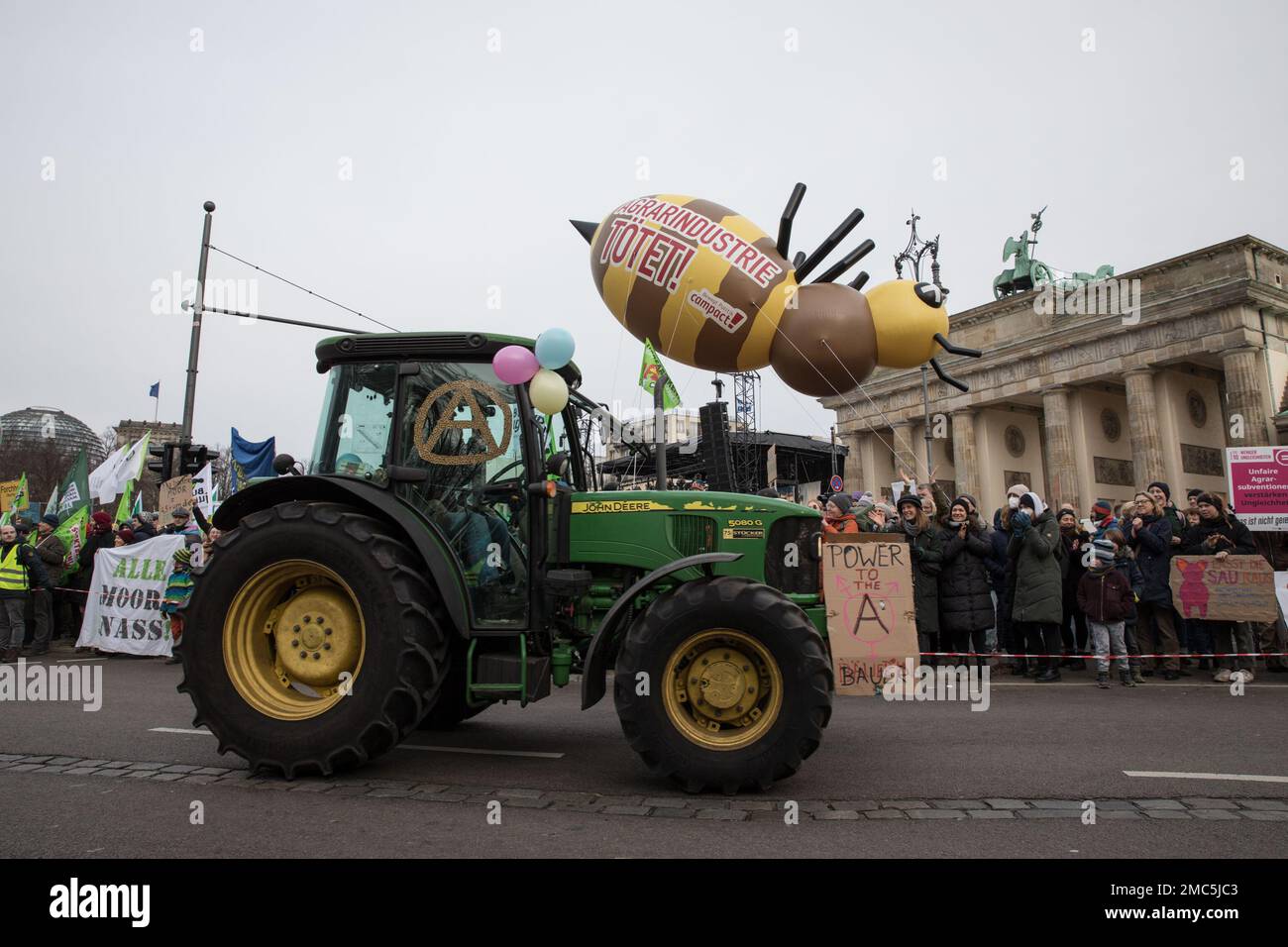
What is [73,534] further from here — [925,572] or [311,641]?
[925,572]

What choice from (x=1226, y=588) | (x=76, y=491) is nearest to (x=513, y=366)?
(x=1226, y=588)

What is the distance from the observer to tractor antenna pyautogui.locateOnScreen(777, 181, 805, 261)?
6664 mm

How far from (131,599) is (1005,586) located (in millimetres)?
12116

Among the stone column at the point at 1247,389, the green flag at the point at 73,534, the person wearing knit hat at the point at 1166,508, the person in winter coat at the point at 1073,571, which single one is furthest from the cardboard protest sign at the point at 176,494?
the stone column at the point at 1247,389

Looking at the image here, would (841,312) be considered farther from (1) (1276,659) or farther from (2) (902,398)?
(2) (902,398)

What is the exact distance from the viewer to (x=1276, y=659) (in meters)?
8.87

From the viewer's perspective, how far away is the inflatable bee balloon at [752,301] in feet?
21.3

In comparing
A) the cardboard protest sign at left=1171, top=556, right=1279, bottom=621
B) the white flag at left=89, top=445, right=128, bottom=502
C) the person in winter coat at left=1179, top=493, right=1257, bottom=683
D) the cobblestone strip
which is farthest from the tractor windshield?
the white flag at left=89, top=445, right=128, bottom=502

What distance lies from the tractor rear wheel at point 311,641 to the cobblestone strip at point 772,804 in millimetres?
172

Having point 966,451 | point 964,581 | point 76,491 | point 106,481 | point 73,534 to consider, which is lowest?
point 964,581

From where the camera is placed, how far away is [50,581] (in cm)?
1209

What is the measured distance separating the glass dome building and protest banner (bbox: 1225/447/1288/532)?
68660 mm

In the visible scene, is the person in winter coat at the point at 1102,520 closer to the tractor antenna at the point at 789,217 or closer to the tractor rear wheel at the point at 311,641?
the tractor antenna at the point at 789,217
